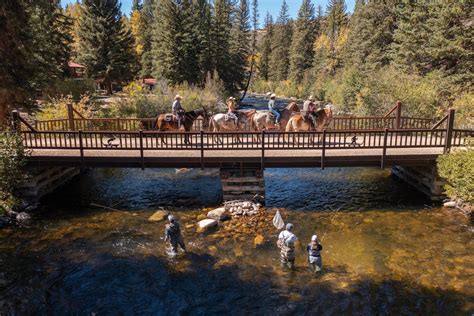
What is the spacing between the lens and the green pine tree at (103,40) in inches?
1956

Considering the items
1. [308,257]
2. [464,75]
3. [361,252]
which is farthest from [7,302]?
[464,75]

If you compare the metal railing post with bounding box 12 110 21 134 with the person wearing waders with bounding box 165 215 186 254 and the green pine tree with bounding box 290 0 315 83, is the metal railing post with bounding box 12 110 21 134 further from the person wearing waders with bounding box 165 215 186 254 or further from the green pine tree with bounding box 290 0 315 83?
the green pine tree with bounding box 290 0 315 83

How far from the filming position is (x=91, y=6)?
1969 inches

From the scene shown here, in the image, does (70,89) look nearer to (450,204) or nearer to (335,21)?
(450,204)

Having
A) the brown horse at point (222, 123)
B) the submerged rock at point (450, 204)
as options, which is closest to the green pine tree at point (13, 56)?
the brown horse at point (222, 123)

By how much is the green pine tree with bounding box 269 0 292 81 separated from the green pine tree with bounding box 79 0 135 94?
176ft

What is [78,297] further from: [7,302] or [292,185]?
[292,185]

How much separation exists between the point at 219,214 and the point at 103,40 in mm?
43096

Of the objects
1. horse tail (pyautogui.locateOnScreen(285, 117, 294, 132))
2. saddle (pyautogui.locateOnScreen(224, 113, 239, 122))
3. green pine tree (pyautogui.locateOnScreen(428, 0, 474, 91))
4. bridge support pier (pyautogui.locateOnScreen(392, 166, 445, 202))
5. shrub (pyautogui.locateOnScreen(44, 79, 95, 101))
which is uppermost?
green pine tree (pyautogui.locateOnScreen(428, 0, 474, 91))

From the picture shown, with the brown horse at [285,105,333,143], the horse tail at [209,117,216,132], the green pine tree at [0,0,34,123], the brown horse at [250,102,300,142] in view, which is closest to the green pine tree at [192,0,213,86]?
the green pine tree at [0,0,34,123]

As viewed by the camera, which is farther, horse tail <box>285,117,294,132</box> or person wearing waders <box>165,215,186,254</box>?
horse tail <box>285,117,294,132</box>

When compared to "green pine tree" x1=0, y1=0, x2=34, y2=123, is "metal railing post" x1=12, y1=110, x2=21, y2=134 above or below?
below

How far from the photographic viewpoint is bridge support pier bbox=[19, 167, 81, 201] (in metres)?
17.4

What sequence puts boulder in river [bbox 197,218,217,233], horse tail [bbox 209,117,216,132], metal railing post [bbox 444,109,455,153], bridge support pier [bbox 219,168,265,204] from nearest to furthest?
boulder in river [bbox 197,218,217,233], metal railing post [bbox 444,109,455,153], bridge support pier [bbox 219,168,265,204], horse tail [bbox 209,117,216,132]
